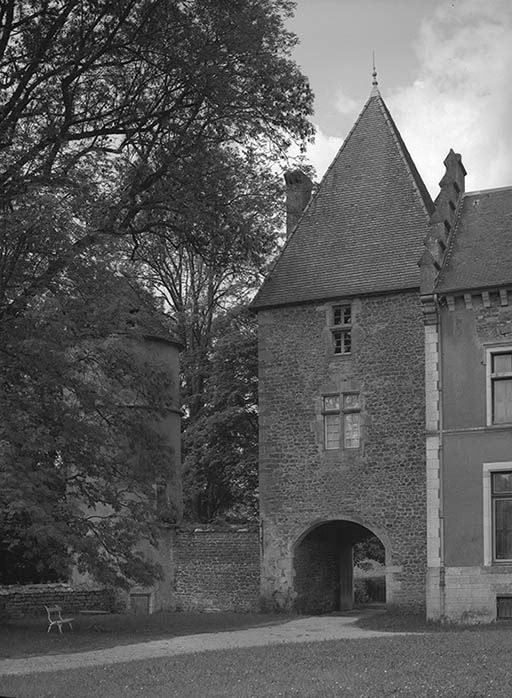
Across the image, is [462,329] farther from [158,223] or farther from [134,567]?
[134,567]

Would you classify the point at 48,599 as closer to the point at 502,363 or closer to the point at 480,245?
the point at 502,363

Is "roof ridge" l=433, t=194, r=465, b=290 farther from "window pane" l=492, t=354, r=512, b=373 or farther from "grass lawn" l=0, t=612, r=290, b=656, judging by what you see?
"grass lawn" l=0, t=612, r=290, b=656

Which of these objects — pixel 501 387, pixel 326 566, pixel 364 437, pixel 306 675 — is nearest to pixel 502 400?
pixel 501 387

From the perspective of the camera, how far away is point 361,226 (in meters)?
32.2

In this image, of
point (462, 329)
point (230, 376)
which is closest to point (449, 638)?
point (462, 329)

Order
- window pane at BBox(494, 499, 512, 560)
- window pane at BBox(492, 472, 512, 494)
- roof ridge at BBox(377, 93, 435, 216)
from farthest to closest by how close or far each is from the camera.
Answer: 1. roof ridge at BBox(377, 93, 435, 216)
2. window pane at BBox(492, 472, 512, 494)
3. window pane at BBox(494, 499, 512, 560)

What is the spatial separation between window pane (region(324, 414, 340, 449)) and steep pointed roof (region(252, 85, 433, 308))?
10.2ft

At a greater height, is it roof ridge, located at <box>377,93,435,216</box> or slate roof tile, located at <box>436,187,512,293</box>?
roof ridge, located at <box>377,93,435,216</box>

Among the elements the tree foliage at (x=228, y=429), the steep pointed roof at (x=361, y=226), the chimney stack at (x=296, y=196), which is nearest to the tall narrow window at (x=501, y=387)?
the steep pointed roof at (x=361, y=226)

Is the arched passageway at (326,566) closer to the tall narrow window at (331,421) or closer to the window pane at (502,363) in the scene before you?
the tall narrow window at (331,421)

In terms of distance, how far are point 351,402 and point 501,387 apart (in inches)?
209

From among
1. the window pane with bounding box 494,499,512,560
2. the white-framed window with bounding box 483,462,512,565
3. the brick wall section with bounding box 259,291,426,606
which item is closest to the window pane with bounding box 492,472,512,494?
the white-framed window with bounding box 483,462,512,565

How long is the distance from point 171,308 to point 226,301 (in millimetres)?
2046

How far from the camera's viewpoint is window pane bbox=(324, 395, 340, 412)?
3050cm
